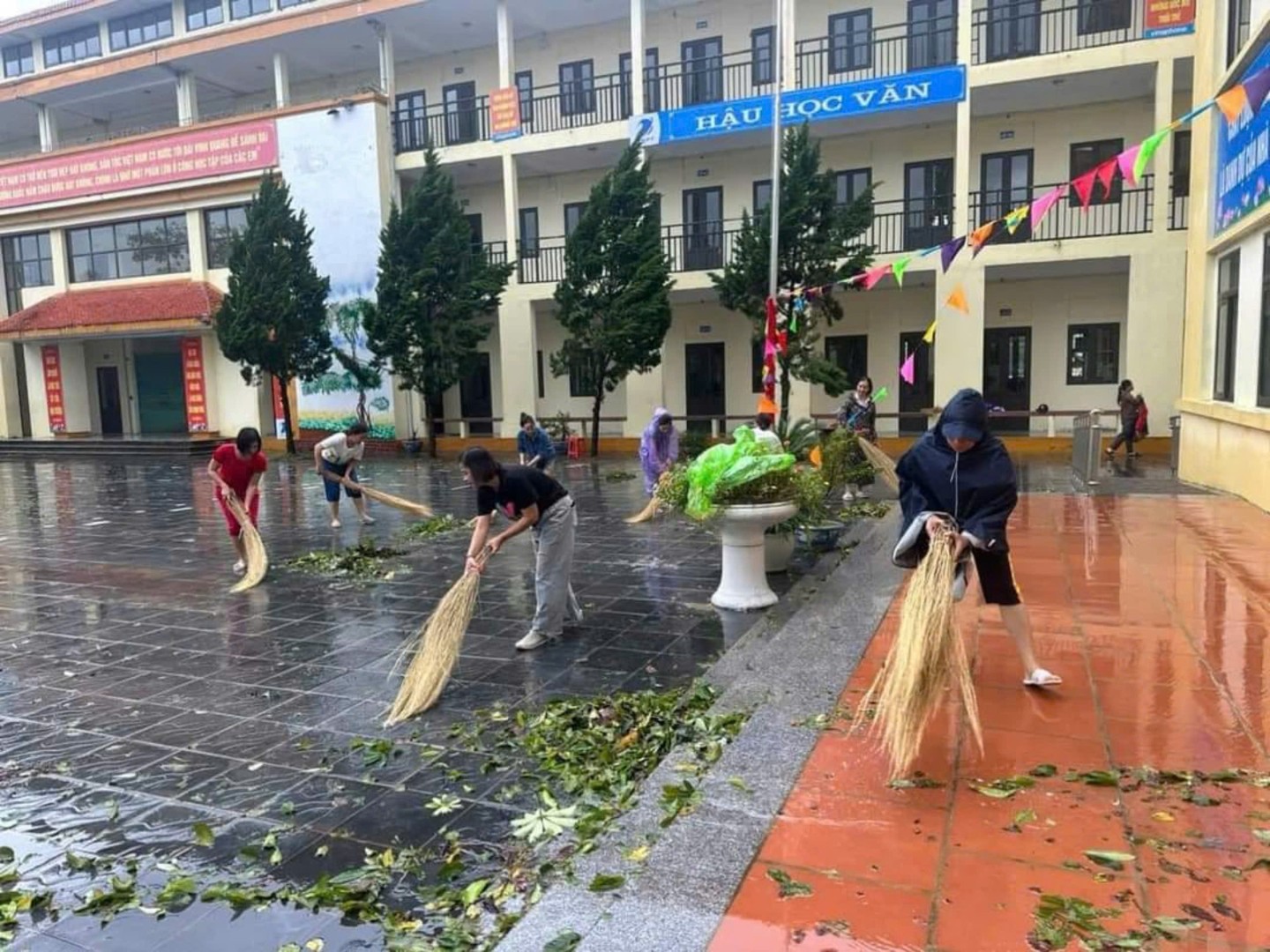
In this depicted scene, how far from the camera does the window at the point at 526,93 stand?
21634 mm

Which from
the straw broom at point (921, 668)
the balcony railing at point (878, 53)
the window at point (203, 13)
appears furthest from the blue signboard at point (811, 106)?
the straw broom at point (921, 668)

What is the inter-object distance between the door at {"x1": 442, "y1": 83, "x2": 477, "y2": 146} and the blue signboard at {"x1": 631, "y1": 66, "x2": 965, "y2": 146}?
500 cm

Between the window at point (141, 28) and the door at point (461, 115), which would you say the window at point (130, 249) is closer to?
the window at point (141, 28)

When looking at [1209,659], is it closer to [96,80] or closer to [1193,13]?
[1193,13]

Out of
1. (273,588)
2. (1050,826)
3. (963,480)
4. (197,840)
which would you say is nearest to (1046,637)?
(963,480)

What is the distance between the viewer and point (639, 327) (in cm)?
1828

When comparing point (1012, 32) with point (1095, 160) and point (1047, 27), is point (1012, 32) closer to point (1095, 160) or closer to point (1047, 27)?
point (1047, 27)

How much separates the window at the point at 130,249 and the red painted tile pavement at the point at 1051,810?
25.2 metres

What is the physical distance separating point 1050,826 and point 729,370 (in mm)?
19142

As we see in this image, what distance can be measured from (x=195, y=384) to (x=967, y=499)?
2520cm

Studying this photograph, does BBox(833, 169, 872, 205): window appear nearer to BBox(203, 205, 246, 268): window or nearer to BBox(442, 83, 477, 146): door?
BBox(442, 83, 477, 146): door

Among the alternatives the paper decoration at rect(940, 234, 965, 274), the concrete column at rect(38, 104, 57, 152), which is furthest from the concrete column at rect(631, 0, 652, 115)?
the concrete column at rect(38, 104, 57, 152)

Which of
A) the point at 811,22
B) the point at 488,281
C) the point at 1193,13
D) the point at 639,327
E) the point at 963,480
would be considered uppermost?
the point at 811,22

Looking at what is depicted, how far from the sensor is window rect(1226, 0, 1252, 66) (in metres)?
9.66
